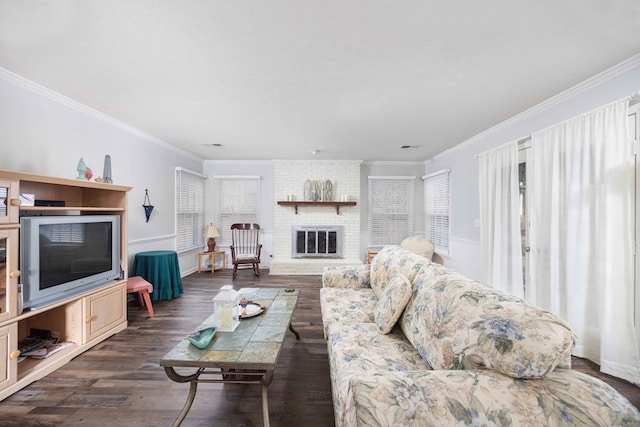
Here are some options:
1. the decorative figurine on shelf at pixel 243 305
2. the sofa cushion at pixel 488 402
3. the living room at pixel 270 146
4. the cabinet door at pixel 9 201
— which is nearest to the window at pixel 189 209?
the living room at pixel 270 146

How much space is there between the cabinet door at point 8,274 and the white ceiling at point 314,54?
53.8 inches

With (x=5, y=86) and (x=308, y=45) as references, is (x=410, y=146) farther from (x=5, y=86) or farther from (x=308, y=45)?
(x=5, y=86)

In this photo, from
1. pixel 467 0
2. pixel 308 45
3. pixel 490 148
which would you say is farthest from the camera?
pixel 490 148

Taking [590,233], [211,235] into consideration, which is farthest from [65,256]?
[590,233]

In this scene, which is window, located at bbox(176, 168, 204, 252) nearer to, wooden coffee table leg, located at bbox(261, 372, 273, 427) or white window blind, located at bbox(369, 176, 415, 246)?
white window blind, located at bbox(369, 176, 415, 246)

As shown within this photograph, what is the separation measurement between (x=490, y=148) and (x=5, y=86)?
534 cm

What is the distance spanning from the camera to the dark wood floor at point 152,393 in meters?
1.62

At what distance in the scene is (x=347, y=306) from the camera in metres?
2.31

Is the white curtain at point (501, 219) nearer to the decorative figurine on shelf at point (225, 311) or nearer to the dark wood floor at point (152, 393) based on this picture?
the dark wood floor at point (152, 393)

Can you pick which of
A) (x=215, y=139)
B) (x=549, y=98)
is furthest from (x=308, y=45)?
(x=215, y=139)

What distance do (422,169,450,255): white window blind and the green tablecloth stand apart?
478cm

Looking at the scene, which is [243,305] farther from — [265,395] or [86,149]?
[86,149]

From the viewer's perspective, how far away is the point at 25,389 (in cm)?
187

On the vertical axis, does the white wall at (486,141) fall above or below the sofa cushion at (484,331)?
above
